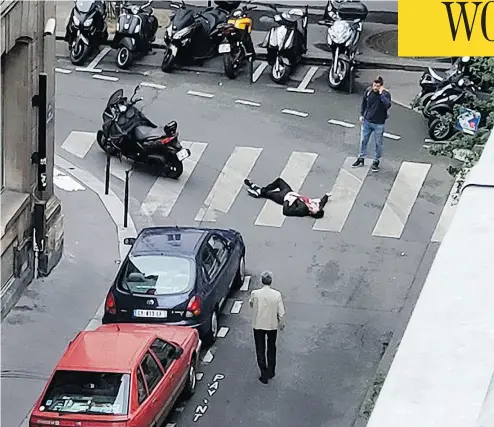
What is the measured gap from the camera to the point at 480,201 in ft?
9.33

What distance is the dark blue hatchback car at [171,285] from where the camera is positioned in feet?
46.1

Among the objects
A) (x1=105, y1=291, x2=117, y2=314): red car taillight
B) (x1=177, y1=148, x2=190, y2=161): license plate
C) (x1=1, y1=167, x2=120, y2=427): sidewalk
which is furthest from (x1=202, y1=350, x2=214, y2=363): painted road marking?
(x1=177, y1=148, x2=190, y2=161): license plate

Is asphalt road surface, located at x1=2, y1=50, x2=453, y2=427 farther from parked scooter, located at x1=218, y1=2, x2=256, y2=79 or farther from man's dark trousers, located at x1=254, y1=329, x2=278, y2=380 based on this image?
parked scooter, located at x1=218, y1=2, x2=256, y2=79

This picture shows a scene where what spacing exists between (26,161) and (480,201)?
13.5 meters

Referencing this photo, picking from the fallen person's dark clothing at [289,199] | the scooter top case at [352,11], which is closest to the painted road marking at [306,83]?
the scooter top case at [352,11]

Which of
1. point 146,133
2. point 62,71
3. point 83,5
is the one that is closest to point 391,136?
point 146,133

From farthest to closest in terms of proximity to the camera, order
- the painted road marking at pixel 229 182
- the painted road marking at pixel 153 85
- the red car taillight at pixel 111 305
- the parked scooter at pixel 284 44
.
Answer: the parked scooter at pixel 284 44 < the painted road marking at pixel 153 85 < the painted road marking at pixel 229 182 < the red car taillight at pixel 111 305

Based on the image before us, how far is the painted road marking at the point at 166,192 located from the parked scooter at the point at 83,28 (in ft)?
15.9

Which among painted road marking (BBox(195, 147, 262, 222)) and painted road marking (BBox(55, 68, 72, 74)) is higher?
painted road marking (BBox(195, 147, 262, 222))

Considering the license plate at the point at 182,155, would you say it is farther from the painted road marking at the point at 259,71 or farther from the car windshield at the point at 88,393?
the car windshield at the point at 88,393

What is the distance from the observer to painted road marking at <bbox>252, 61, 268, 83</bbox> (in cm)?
2407

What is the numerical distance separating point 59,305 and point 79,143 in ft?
18.5

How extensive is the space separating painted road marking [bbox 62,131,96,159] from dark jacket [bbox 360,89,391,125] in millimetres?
4442

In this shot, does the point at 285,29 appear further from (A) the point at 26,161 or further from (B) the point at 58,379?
(B) the point at 58,379
